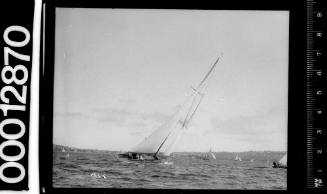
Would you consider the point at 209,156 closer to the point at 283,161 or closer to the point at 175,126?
the point at 175,126

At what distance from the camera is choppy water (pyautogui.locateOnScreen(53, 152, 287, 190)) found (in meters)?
1.76

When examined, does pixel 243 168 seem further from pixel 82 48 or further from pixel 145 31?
pixel 82 48

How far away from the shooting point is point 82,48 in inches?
69.3

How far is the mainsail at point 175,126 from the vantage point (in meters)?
1.76

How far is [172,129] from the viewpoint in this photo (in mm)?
1759

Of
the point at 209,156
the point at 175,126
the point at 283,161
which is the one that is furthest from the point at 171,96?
the point at 283,161

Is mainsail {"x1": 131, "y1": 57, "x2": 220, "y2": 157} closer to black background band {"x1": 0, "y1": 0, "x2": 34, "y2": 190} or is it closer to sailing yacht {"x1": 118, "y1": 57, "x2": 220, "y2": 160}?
sailing yacht {"x1": 118, "y1": 57, "x2": 220, "y2": 160}

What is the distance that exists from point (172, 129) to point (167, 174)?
16 cm

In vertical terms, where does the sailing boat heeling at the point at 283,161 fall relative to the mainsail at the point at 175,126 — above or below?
below

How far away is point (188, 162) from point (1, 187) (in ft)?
2.10

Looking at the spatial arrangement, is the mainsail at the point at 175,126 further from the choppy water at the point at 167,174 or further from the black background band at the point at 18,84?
the black background band at the point at 18,84

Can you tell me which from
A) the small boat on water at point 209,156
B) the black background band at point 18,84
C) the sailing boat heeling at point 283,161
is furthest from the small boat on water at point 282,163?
the black background band at point 18,84
